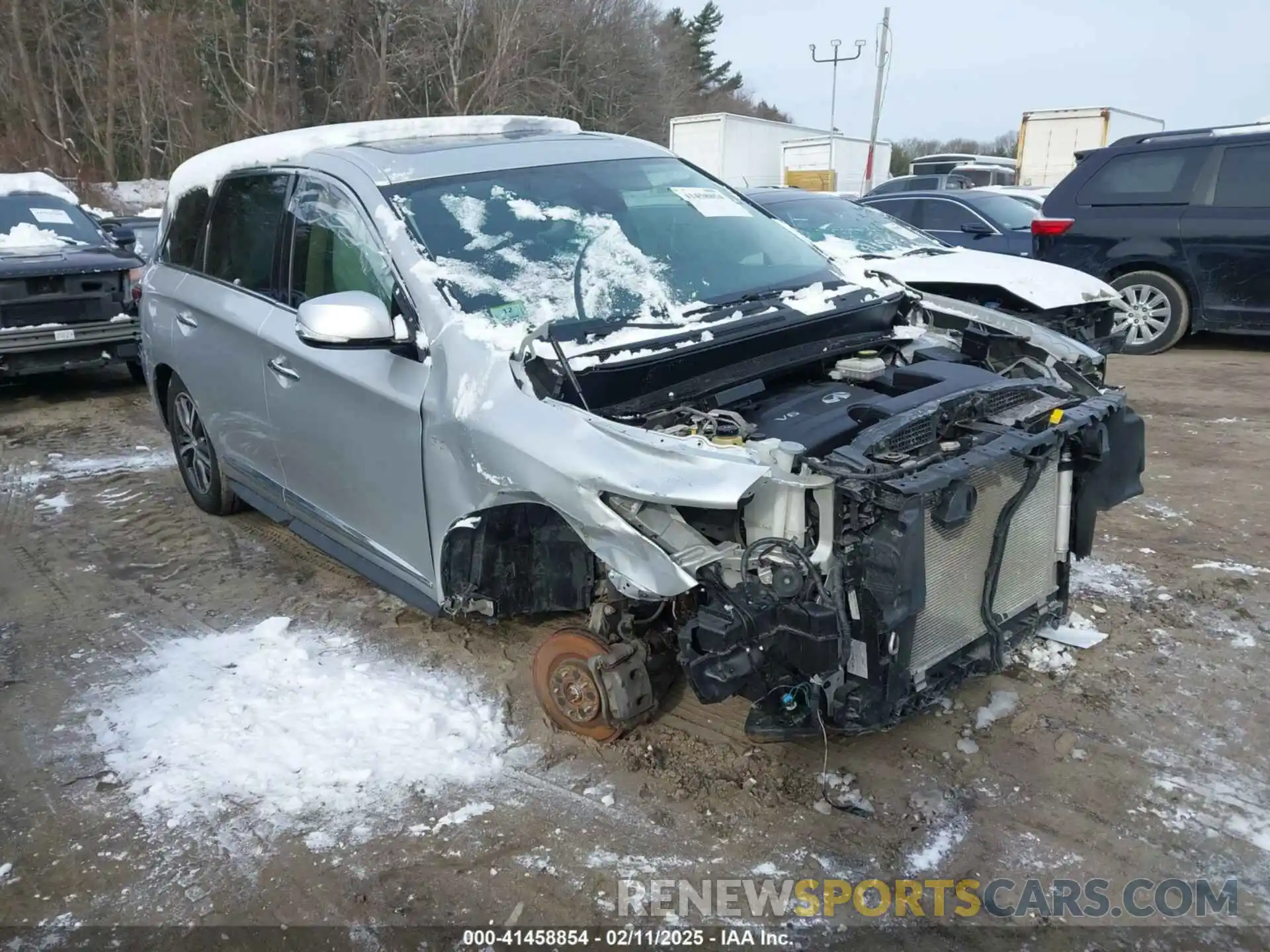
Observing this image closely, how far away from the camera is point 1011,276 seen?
21.1 ft

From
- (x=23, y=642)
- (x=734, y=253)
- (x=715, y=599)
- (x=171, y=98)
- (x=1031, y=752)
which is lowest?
(x=23, y=642)

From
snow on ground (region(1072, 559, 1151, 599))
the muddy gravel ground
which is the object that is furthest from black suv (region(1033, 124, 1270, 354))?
snow on ground (region(1072, 559, 1151, 599))

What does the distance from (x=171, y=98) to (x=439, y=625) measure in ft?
107

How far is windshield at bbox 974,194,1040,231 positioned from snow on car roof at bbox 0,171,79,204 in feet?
32.4

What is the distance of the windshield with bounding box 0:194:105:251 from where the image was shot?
29.1 feet

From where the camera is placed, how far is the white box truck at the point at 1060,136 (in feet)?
69.5

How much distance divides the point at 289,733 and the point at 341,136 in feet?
8.10

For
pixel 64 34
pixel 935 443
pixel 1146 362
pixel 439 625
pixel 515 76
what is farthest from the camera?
pixel 515 76

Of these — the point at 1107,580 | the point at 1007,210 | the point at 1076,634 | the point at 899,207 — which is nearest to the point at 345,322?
the point at 1076,634

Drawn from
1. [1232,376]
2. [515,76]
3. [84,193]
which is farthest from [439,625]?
[515,76]

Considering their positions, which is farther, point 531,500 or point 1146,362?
point 1146,362

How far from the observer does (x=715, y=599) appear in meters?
2.71

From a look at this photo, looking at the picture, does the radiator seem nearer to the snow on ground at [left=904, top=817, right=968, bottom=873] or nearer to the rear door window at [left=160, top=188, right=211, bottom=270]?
the snow on ground at [left=904, top=817, right=968, bottom=873]

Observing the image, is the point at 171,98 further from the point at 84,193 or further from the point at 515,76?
the point at 515,76
